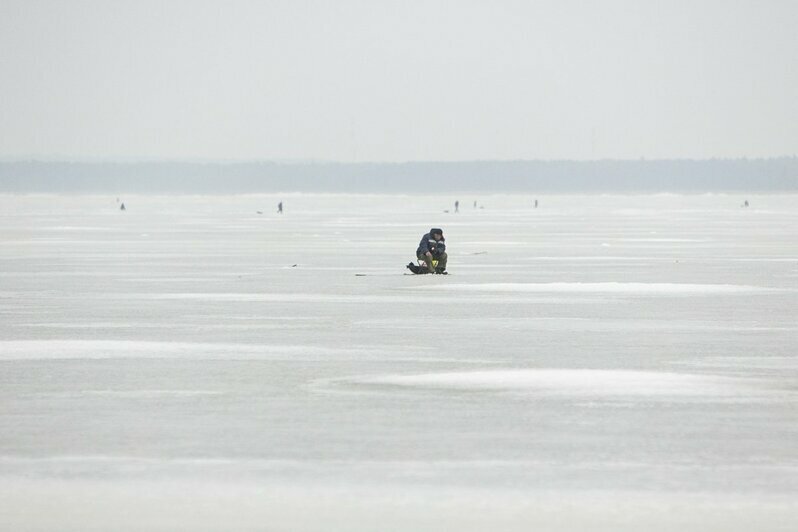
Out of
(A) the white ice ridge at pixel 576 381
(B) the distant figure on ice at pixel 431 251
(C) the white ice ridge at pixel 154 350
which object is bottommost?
(C) the white ice ridge at pixel 154 350

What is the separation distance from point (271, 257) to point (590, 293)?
53.1 ft

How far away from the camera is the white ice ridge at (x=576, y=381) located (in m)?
14.5

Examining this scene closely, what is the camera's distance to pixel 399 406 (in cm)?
1341

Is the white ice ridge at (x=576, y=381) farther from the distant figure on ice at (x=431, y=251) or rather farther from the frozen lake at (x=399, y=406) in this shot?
the distant figure on ice at (x=431, y=251)

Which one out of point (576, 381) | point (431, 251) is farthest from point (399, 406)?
point (431, 251)

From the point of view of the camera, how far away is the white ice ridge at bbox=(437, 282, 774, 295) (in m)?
28.5

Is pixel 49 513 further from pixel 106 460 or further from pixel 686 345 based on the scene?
pixel 686 345

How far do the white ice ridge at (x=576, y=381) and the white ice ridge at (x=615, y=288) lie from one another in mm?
12506

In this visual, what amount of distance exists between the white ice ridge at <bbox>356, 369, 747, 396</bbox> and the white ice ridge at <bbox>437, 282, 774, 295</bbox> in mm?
12506

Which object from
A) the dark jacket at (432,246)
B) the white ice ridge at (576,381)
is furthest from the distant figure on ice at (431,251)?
the white ice ridge at (576,381)

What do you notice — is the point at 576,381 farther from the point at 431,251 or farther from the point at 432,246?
the point at 432,246

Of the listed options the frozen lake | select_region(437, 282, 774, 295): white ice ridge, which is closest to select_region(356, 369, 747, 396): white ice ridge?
the frozen lake

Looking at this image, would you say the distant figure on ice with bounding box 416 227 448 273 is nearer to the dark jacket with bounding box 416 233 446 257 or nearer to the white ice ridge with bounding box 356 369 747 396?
the dark jacket with bounding box 416 233 446 257

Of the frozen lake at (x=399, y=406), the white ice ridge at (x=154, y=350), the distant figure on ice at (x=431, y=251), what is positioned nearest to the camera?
the frozen lake at (x=399, y=406)
